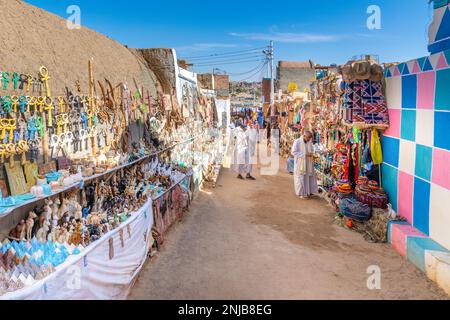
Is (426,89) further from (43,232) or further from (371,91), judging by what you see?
(43,232)

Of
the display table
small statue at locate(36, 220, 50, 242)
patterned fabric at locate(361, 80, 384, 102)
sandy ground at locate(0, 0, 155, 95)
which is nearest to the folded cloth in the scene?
patterned fabric at locate(361, 80, 384, 102)

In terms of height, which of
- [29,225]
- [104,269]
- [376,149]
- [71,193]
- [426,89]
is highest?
[426,89]

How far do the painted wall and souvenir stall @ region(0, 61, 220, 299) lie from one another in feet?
12.3

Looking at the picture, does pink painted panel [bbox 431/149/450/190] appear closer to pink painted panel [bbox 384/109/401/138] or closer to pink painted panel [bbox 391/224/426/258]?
pink painted panel [bbox 391/224/426/258]

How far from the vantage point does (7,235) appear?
128 inches

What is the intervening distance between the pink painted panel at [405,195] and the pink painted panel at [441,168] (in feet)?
2.09

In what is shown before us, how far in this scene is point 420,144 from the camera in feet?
18.4

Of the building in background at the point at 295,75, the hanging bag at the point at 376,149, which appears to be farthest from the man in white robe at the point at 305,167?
the building in background at the point at 295,75

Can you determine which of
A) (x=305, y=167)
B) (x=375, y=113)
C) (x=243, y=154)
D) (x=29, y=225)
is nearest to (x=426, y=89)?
(x=375, y=113)

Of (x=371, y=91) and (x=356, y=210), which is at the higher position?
(x=371, y=91)

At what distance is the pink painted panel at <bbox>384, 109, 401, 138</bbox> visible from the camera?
6.35 metres

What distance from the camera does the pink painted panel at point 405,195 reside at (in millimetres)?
5855

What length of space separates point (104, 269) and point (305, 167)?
6.46 metres
